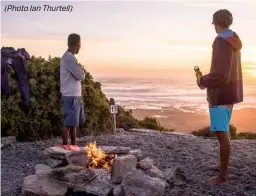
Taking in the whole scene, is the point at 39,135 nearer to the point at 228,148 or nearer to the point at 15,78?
the point at 15,78

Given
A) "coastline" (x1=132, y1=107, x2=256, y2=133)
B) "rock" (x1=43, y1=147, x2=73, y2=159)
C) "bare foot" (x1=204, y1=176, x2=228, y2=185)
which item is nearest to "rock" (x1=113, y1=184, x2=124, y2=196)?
"bare foot" (x1=204, y1=176, x2=228, y2=185)

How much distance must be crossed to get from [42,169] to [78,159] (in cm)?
52

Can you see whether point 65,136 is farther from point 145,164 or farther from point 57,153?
point 145,164

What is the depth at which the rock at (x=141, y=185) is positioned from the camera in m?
5.84

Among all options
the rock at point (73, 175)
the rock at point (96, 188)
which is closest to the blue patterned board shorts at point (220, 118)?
the rock at point (96, 188)

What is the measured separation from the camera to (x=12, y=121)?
357 inches

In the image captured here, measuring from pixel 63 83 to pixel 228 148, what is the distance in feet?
9.41

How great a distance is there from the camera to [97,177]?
6.28 meters

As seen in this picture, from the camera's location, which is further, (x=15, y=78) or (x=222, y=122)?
(x=15, y=78)

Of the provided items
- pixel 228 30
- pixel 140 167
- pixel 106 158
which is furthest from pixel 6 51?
pixel 228 30

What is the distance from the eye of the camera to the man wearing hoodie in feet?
19.9

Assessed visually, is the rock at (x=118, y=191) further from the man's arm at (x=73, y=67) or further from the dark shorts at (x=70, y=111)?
the man's arm at (x=73, y=67)

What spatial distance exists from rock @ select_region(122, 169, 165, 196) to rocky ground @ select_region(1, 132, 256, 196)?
0.70 feet

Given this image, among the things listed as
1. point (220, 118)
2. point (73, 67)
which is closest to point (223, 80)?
point (220, 118)
